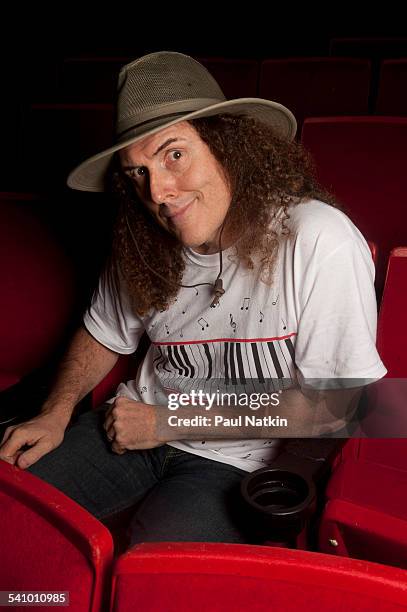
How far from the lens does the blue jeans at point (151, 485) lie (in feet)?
2.76

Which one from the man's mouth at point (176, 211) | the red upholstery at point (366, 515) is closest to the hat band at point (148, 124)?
the man's mouth at point (176, 211)

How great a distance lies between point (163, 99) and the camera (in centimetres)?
81

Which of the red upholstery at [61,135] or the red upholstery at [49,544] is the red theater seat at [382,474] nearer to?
the red upholstery at [49,544]

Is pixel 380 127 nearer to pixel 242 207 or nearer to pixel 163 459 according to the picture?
pixel 242 207

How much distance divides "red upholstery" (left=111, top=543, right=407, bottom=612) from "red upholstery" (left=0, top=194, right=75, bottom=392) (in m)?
0.77

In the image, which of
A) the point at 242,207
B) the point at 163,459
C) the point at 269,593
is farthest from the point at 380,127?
the point at 269,593

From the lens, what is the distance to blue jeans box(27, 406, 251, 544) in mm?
841

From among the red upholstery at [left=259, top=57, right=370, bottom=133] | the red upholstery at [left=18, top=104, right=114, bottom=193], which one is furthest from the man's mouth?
the red upholstery at [left=259, top=57, right=370, bottom=133]

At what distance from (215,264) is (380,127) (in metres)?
0.78

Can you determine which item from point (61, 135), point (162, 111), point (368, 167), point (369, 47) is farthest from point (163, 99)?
point (369, 47)

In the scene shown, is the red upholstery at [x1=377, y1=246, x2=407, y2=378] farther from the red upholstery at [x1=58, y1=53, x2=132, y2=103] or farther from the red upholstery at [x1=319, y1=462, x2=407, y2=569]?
the red upholstery at [x1=58, y1=53, x2=132, y2=103]

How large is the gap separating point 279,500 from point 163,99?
19.5 inches

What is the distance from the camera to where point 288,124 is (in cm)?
94

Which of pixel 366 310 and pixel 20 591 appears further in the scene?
pixel 366 310
